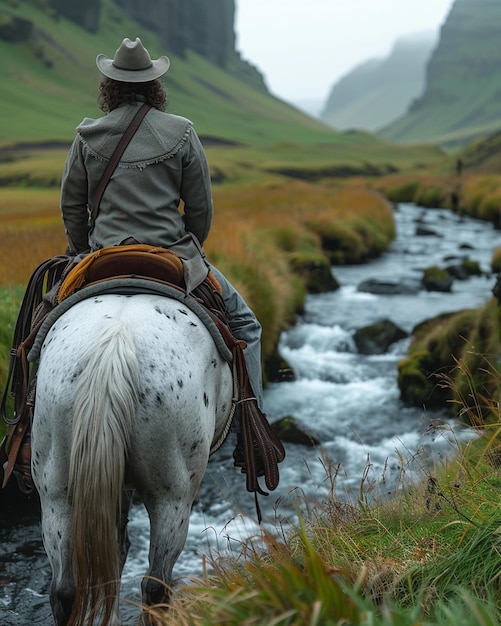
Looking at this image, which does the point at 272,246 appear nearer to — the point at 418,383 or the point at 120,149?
the point at 418,383

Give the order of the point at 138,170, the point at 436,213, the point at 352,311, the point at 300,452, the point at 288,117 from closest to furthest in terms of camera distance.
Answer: the point at 138,170 < the point at 300,452 < the point at 352,311 < the point at 436,213 < the point at 288,117

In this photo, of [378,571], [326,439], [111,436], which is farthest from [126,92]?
[326,439]

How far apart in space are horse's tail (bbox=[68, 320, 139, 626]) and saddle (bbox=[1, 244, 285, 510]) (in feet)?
2.43

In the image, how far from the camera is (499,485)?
496 centimetres

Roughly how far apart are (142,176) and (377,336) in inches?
379

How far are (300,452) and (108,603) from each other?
216 inches

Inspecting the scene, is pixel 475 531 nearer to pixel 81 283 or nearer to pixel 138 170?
pixel 81 283

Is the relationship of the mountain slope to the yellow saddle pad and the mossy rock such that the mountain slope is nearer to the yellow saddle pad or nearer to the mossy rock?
the mossy rock

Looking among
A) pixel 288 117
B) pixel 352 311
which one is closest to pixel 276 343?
pixel 352 311

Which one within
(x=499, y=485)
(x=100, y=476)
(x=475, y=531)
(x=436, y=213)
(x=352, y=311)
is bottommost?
(x=436, y=213)

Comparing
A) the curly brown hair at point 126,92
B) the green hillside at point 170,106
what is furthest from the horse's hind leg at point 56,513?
the green hillside at point 170,106

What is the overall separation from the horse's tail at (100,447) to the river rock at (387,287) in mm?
15106

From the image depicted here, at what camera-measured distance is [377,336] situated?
13688 mm

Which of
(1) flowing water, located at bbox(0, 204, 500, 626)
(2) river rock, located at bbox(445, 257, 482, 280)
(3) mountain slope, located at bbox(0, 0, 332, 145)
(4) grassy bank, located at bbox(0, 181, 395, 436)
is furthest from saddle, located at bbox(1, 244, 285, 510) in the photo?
(3) mountain slope, located at bbox(0, 0, 332, 145)
